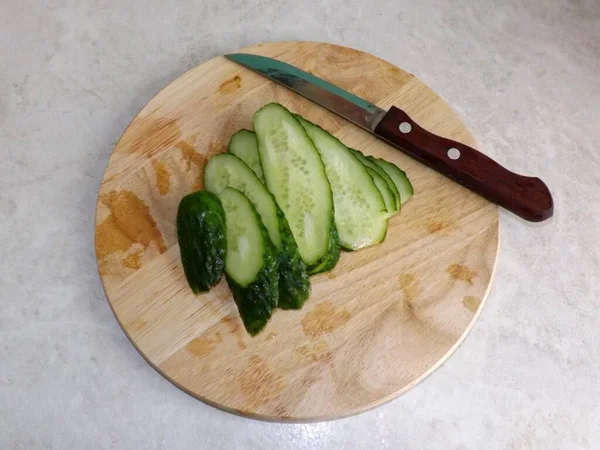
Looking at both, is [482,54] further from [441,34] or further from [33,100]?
[33,100]

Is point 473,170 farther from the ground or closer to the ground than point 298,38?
closer to the ground

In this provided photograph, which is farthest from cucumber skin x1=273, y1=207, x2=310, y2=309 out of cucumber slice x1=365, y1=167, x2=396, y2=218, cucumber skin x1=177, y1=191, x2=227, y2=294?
cucumber slice x1=365, y1=167, x2=396, y2=218

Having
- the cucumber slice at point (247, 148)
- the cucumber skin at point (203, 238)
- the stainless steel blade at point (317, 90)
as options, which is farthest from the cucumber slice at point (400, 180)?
the cucumber skin at point (203, 238)

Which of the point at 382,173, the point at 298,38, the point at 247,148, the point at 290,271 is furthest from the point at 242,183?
the point at 298,38

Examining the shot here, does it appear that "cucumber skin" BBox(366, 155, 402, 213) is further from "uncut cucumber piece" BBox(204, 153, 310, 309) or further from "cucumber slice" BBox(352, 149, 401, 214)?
"uncut cucumber piece" BBox(204, 153, 310, 309)

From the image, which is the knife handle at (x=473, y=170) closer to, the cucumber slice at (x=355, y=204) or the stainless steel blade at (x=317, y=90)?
the stainless steel blade at (x=317, y=90)

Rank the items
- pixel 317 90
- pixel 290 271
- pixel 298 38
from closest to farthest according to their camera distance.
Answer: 1. pixel 290 271
2. pixel 317 90
3. pixel 298 38

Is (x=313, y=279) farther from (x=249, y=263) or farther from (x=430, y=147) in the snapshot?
(x=430, y=147)
